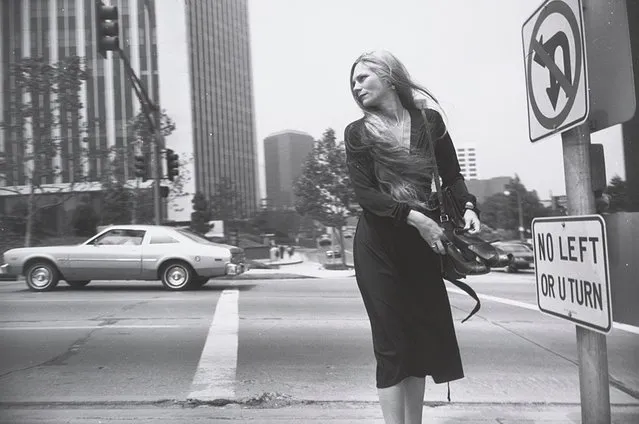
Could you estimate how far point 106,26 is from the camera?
3.35 metres

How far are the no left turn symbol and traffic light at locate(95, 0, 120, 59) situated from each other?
273 centimetres

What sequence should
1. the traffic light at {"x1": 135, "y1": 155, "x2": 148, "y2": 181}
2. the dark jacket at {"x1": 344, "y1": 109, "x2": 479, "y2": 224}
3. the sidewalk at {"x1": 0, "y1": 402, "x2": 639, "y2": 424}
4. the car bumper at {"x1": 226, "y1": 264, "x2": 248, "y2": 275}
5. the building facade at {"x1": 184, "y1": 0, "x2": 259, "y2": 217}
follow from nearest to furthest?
1. the dark jacket at {"x1": 344, "y1": 109, "x2": 479, "y2": 224}
2. the sidewalk at {"x1": 0, "y1": 402, "x2": 639, "y2": 424}
3. the building facade at {"x1": 184, "y1": 0, "x2": 259, "y2": 217}
4. the traffic light at {"x1": 135, "y1": 155, "x2": 148, "y2": 181}
5. the car bumper at {"x1": 226, "y1": 264, "x2": 248, "y2": 275}

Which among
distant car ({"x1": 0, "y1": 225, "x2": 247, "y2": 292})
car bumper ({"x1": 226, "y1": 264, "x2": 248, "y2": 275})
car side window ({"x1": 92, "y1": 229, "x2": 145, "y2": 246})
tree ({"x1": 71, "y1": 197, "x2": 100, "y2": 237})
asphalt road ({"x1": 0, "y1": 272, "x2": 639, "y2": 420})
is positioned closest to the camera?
asphalt road ({"x1": 0, "y1": 272, "x2": 639, "y2": 420})

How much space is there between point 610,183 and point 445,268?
0.95 metres

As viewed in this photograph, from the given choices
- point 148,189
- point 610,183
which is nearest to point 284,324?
point 148,189

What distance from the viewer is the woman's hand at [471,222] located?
1786mm

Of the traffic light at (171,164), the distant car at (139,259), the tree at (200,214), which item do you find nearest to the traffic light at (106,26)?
the traffic light at (171,164)

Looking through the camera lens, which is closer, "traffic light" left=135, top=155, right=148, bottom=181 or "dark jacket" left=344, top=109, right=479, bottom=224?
"dark jacket" left=344, top=109, right=479, bottom=224

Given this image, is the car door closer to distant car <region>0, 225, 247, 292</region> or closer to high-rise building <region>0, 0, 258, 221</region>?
distant car <region>0, 225, 247, 292</region>

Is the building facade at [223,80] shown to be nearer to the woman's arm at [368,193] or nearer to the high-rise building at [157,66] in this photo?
the high-rise building at [157,66]

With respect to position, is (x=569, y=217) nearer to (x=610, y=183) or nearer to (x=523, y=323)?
(x=610, y=183)

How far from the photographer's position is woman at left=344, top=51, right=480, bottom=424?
5.97 feet

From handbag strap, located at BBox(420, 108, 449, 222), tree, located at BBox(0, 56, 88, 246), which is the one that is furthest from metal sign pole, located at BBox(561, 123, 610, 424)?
tree, located at BBox(0, 56, 88, 246)

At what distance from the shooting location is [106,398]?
2734 millimetres
